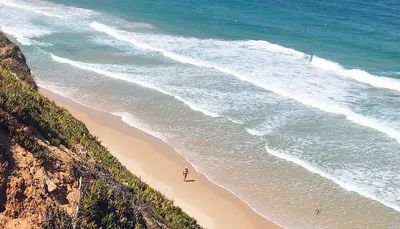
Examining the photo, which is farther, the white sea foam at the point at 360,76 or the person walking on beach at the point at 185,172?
the white sea foam at the point at 360,76

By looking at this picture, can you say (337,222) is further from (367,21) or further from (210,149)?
(367,21)

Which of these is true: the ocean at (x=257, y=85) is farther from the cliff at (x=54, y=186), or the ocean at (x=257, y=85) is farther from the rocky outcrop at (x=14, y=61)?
the cliff at (x=54, y=186)

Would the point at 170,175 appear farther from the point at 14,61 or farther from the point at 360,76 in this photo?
the point at 360,76

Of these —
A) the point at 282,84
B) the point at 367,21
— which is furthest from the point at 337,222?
the point at 367,21

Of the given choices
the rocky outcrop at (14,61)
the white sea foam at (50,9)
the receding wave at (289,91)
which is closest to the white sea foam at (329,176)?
Answer: the receding wave at (289,91)

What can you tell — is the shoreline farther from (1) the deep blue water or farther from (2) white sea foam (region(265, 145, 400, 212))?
(1) the deep blue water

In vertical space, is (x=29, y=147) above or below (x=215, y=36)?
above
